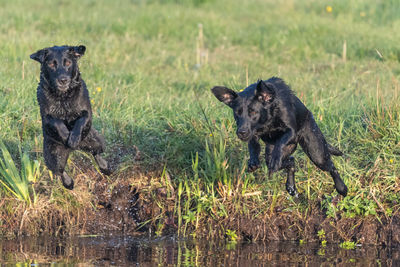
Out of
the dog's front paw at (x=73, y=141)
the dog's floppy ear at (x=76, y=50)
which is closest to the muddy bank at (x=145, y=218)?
the dog's front paw at (x=73, y=141)

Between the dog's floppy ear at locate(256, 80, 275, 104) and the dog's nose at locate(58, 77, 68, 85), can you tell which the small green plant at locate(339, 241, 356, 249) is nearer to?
the dog's floppy ear at locate(256, 80, 275, 104)

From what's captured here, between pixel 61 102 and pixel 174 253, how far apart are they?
168 centimetres

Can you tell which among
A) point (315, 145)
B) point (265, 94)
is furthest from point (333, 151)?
point (265, 94)

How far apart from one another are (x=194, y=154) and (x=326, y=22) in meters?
5.87

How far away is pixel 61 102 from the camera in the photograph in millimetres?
5680

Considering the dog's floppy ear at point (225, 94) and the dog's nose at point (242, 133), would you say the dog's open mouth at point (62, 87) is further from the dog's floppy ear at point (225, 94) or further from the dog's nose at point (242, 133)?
the dog's nose at point (242, 133)

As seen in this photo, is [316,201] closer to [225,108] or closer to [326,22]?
[225,108]

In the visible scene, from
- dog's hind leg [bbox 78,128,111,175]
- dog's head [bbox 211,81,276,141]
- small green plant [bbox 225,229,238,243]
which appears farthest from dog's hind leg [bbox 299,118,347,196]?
dog's hind leg [bbox 78,128,111,175]

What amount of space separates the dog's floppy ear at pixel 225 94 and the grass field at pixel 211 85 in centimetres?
106

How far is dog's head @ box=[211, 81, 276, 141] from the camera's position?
5434mm

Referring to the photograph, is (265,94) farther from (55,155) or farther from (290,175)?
(55,155)

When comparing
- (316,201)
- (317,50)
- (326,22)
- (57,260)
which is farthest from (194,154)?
(326,22)

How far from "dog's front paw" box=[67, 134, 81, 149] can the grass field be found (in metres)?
1.32

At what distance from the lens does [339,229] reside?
6.52m
